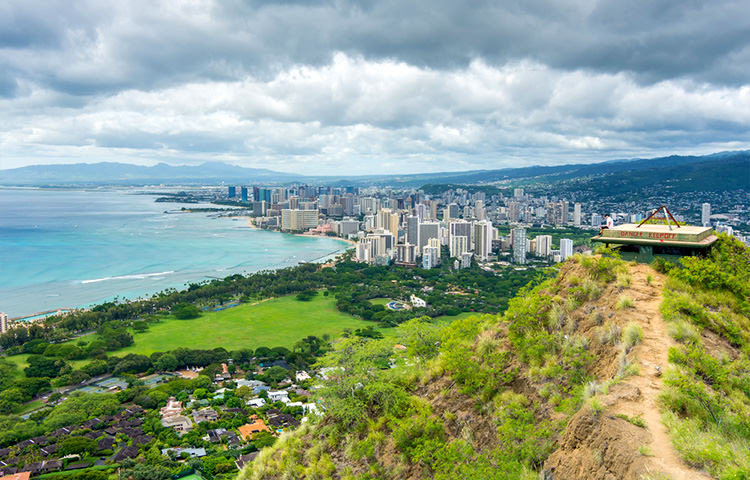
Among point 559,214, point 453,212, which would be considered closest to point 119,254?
point 453,212

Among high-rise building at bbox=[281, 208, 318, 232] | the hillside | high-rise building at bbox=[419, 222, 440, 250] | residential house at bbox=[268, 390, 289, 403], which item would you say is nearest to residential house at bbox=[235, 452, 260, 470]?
residential house at bbox=[268, 390, 289, 403]

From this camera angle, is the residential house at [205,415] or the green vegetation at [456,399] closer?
the green vegetation at [456,399]

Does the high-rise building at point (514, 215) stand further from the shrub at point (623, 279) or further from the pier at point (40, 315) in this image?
the shrub at point (623, 279)

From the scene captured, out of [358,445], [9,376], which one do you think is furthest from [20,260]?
[358,445]

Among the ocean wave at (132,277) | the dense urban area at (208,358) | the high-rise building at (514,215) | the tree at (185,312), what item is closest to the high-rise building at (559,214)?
the high-rise building at (514,215)

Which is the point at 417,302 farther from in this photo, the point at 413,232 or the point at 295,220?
the point at 295,220

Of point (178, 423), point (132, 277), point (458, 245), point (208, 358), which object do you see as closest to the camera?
point (178, 423)
